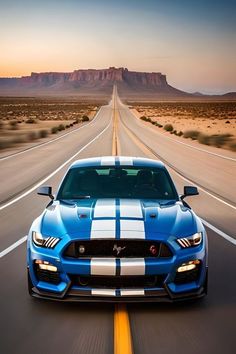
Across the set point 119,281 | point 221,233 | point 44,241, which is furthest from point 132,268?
point 221,233

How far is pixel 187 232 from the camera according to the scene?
18.3ft

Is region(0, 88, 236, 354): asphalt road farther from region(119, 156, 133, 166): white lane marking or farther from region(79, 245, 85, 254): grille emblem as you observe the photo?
region(119, 156, 133, 166): white lane marking

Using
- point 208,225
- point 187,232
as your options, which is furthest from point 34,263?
point 208,225

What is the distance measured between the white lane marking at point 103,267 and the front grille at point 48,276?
1.25 feet

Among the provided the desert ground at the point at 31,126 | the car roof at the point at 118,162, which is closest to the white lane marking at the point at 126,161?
the car roof at the point at 118,162

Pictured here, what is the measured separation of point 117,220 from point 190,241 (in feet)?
2.48

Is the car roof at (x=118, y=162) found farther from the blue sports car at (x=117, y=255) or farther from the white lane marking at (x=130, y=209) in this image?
the blue sports car at (x=117, y=255)

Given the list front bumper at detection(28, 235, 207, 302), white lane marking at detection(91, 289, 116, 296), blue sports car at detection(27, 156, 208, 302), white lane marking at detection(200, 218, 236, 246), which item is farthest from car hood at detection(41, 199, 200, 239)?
white lane marking at detection(200, 218, 236, 246)

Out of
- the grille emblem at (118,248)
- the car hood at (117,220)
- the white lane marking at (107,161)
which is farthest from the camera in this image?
the white lane marking at (107,161)

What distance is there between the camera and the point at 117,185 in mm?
7105

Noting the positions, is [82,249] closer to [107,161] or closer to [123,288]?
[123,288]

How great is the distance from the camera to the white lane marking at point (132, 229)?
5311 millimetres

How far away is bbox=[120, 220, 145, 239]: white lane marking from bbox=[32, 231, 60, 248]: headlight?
0.64 meters

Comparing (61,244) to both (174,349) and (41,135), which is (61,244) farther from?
(41,135)
